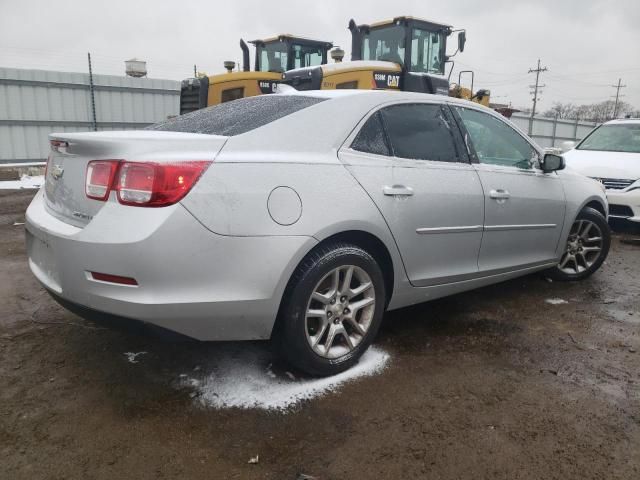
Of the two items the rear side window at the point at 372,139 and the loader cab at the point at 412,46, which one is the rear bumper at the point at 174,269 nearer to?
the rear side window at the point at 372,139

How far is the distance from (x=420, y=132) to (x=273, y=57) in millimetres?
8981

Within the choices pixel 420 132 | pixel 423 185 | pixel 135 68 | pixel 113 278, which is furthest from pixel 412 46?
pixel 135 68

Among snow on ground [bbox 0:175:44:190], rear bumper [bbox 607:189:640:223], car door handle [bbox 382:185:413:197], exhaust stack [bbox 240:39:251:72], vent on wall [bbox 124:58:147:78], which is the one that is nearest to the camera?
car door handle [bbox 382:185:413:197]

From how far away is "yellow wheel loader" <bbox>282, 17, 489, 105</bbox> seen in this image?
8.75m

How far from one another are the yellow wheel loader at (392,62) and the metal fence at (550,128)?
60.8 ft

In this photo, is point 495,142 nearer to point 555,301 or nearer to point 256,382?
point 555,301

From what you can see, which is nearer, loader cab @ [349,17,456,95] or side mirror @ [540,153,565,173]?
side mirror @ [540,153,565,173]

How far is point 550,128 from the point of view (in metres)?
28.2

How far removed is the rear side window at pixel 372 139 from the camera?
9.26 feet

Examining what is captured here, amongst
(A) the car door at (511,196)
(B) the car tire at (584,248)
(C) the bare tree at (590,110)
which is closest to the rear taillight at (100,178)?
(A) the car door at (511,196)

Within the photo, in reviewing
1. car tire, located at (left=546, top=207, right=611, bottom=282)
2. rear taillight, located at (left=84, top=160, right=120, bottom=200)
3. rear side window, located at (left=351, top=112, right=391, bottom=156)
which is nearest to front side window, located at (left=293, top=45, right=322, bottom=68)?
car tire, located at (left=546, top=207, right=611, bottom=282)

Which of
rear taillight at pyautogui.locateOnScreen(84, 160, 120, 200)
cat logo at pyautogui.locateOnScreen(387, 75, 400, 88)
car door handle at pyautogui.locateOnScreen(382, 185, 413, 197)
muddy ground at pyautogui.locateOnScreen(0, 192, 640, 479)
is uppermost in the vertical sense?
cat logo at pyautogui.locateOnScreen(387, 75, 400, 88)

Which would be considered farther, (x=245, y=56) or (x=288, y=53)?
(x=245, y=56)

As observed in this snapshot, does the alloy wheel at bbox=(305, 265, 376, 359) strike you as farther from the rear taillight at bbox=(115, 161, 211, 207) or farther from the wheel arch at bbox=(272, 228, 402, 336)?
the rear taillight at bbox=(115, 161, 211, 207)
